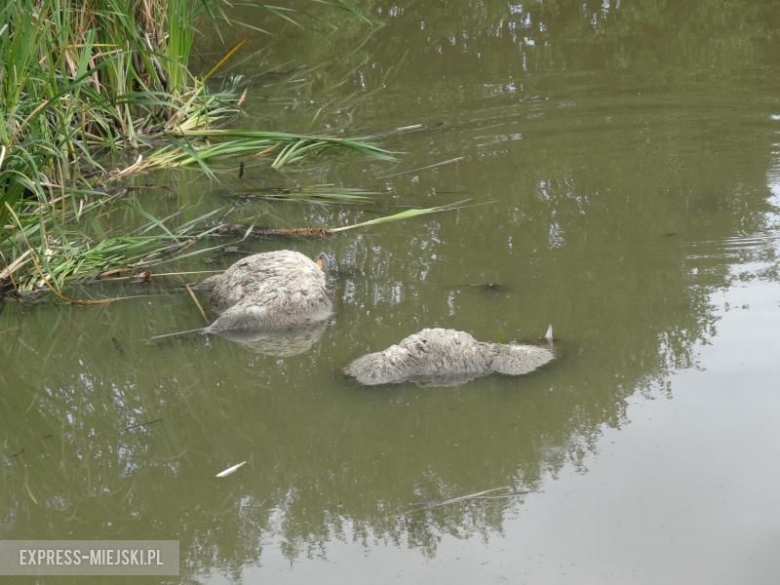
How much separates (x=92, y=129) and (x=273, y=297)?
126 inches

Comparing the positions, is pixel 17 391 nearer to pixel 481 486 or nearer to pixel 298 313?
pixel 298 313

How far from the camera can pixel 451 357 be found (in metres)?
5.08

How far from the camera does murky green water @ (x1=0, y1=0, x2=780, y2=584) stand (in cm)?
417

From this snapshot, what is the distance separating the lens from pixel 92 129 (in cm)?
824

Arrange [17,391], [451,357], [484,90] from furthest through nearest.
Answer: [484,90] < [17,391] < [451,357]

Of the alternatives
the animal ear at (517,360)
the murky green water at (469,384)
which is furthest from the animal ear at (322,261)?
the animal ear at (517,360)

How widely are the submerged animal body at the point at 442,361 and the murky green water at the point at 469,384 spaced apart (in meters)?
0.08

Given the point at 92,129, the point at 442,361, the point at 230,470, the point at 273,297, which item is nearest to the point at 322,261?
the point at 273,297

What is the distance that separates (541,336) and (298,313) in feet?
4.14

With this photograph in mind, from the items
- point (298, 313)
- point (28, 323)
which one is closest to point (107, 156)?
point (28, 323)

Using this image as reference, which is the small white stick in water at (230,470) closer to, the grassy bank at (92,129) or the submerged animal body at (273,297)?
the submerged animal body at (273,297)

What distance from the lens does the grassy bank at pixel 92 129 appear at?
244 inches

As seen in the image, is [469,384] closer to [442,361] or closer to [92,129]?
[442,361]

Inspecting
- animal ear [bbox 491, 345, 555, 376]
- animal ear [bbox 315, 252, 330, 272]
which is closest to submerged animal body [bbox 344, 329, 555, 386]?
Answer: animal ear [bbox 491, 345, 555, 376]
